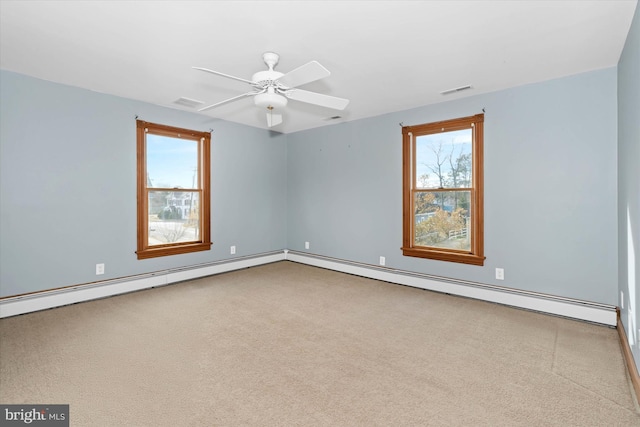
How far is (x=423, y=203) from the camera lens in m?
4.51

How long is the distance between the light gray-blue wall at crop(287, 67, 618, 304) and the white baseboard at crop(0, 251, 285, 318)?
2565mm

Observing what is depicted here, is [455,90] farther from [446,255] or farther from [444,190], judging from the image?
[446,255]

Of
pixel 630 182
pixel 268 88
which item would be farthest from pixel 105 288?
pixel 630 182

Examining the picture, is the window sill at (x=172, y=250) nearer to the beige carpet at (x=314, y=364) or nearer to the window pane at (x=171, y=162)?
the beige carpet at (x=314, y=364)

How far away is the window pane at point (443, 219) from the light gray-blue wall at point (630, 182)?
1480 mm

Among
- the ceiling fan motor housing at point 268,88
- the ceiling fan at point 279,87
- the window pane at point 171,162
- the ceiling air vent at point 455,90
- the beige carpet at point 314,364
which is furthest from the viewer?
the window pane at point 171,162

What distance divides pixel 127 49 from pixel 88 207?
2.08 m

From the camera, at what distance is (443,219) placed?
14.2 feet

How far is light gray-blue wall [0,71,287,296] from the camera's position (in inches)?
132

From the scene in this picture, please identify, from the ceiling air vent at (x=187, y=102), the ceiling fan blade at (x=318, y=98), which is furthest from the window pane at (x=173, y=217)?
the ceiling fan blade at (x=318, y=98)

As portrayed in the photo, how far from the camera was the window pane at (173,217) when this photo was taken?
4.54 m

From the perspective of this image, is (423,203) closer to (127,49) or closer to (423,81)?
(423,81)

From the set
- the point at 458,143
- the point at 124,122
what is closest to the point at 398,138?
the point at 458,143

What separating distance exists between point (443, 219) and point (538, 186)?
3.81ft
